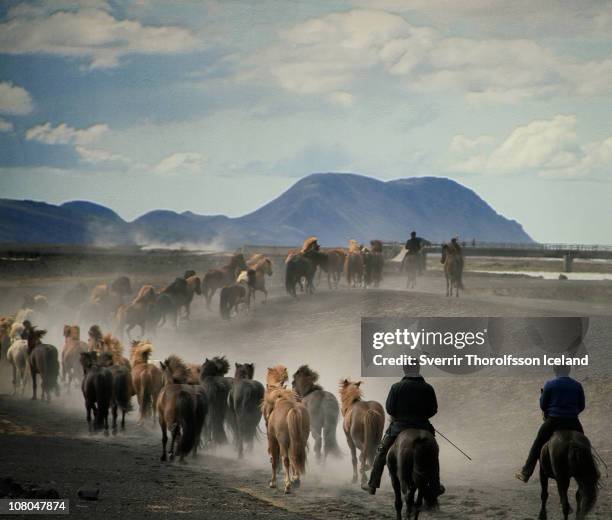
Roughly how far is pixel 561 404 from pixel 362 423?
3.44 metres

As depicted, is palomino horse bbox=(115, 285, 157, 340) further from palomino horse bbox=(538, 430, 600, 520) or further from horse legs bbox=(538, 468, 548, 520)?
palomino horse bbox=(538, 430, 600, 520)

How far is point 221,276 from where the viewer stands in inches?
1454

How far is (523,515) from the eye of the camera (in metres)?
13.1

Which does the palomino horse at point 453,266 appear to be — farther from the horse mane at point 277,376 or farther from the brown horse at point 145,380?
the horse mane at point 277,376

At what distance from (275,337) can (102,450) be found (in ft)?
43.4

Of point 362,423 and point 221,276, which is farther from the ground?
point 221,276

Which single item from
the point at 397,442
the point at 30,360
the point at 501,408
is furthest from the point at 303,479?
the point at 30,360

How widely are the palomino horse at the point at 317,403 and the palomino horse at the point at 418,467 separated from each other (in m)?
3.98

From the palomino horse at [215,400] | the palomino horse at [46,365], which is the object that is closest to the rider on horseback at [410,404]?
the palomino horse at [215,400]

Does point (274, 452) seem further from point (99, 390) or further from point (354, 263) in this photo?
point (354, 263)

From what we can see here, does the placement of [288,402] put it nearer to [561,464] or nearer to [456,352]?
[561,464]

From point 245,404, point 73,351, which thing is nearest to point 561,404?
point 245,404

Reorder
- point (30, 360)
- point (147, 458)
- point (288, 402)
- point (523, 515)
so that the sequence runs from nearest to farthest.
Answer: point (523, 515) < point (288, 402) < point (147, 458) < point (30, 360)

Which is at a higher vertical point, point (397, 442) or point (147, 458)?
point (397, 442)
